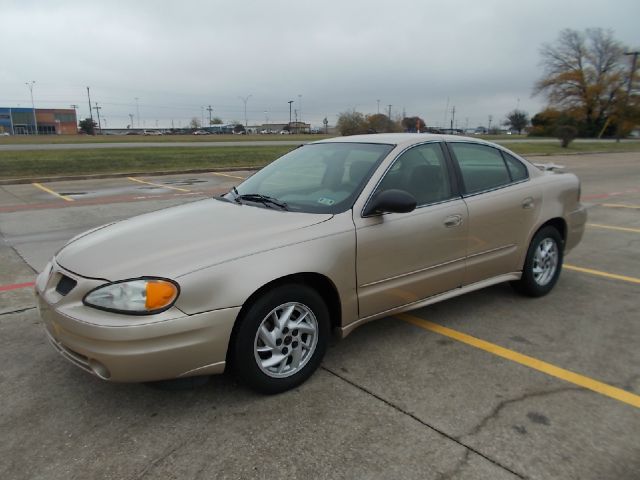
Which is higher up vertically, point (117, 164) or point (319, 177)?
point (319, 177)

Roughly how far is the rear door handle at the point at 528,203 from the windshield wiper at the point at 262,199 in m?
2.23

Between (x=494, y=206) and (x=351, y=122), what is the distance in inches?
1662

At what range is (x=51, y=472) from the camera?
242cm

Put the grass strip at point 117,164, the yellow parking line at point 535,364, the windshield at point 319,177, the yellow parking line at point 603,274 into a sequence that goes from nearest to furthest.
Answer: the yellow parking line at point 535,364 < the windshield at point 319,177 < the yellow parking line at point 603,274 < the grass strip at point 117,164

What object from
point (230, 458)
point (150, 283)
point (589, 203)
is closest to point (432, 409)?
Answer: point (230, 458)

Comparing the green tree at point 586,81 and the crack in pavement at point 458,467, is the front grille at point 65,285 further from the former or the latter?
the green tree at point 586,81

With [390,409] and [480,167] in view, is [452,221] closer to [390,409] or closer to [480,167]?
[480,167]

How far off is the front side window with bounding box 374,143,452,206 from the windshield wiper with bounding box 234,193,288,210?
2.33ft

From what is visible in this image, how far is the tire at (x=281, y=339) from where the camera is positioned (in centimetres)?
286

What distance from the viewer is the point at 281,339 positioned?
3027 mm

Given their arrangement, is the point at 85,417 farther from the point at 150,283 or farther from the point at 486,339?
the point at 486,339

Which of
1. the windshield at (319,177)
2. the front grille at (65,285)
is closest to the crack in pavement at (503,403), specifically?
the windshield at (319,177)

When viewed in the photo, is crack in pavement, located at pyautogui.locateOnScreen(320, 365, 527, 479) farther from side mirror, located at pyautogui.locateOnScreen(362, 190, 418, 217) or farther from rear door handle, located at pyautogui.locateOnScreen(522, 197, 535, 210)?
rear door handle, located at pyautogui.locateOnScreen(522, 197, 535, 210)

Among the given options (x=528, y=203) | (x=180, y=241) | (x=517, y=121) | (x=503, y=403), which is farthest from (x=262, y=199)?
(x=517, y=121)
